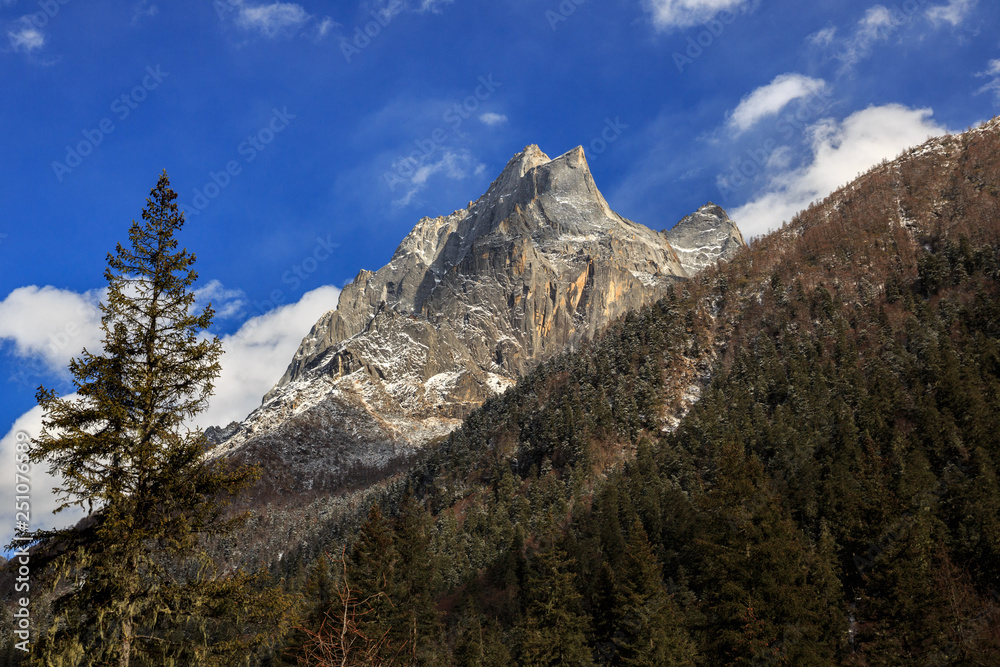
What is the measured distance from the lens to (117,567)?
36.5 ft

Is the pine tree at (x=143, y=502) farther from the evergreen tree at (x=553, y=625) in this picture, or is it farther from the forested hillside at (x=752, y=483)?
the evergreen tree at (x=553, y=625)

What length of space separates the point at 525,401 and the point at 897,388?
77.0 meters

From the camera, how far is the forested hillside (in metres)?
30.2

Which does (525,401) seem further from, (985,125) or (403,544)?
(985,125)

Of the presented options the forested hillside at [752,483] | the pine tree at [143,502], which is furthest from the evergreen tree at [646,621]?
the pine tree at [143,502]

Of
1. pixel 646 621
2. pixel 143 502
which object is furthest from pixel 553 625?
pixel 143 502

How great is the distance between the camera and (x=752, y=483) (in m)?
30.3

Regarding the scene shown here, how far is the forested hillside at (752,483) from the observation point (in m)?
30.2

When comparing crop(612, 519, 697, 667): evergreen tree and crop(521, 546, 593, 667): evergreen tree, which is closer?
crop(612, 519, 697, 667): evergreen tree

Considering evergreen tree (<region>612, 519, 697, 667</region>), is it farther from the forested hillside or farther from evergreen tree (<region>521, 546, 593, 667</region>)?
evergreen tree (<region>521, 546, 593, 667</region>)

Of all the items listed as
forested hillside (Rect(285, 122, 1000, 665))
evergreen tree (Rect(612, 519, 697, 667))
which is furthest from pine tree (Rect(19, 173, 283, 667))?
evergreen tree (Rect(612, 519, 697, 667))

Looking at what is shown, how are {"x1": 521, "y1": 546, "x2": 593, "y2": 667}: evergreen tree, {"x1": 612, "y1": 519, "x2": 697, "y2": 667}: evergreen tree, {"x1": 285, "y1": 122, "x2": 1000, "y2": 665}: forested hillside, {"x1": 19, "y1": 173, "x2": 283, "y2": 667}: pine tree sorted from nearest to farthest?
1. {"x1": 19, "y1": 173, "x2": 283, "y2": 667}: pine tree
2. {"x1": 285, "y1": 122, "x2": 1000, "y2": 665}: forested hillside
3. {"x1": 612, "y1": 519, "x2": 697, "y2": 667}: evergreen tree
4. {"x1": 521, "y1": 546, "x2": 593, "y2": 667}: evergreen tree

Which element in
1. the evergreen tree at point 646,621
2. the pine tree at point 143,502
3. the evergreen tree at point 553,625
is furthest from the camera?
the evergreen tree at point 553,625

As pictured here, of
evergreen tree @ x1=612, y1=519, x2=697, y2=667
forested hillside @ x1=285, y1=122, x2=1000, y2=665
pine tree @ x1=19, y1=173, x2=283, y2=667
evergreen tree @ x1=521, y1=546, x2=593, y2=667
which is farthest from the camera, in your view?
evergreen tree @ x1=521, y1=546, x2=593, y2=667
